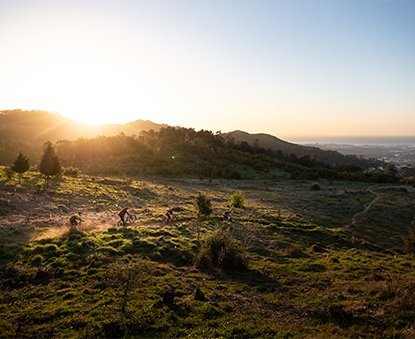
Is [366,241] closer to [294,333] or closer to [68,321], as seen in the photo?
[294,333]

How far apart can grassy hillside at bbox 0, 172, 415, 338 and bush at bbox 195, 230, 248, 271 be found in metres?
0.44

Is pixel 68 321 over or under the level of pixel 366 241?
over

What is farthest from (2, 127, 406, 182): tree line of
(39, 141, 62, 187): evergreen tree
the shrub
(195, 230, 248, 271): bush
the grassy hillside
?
(195, 230, 248, 271): bush

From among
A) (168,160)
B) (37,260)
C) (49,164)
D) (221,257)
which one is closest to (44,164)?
(49,164)

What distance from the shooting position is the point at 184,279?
17562 mm

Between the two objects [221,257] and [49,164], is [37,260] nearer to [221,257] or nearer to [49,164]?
[221,257]

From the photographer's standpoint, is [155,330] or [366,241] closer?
[155,330]

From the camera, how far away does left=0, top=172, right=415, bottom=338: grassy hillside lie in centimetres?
1274

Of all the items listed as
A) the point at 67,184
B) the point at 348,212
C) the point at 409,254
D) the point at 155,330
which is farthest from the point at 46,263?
the point at 348,212

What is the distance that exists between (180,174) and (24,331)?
67.8 m

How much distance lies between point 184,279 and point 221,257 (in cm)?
305

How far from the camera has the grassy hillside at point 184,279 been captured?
12742 mm

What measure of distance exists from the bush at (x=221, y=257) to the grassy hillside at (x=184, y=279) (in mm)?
435

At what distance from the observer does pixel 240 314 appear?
1383 cm
